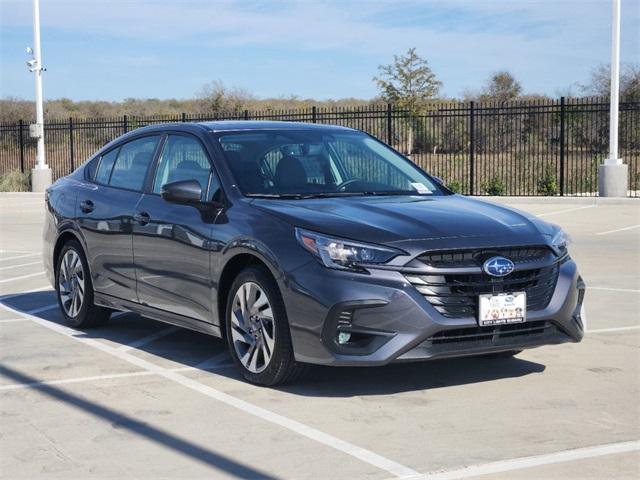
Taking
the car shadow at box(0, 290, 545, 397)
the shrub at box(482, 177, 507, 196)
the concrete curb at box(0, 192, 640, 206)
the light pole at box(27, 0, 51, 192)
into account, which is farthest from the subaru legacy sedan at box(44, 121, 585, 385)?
the light pole at box(27, 0, 51, 192)

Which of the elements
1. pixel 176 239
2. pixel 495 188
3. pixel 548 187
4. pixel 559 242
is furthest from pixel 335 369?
A: pixel 495 188

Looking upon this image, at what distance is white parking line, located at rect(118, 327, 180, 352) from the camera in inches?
323

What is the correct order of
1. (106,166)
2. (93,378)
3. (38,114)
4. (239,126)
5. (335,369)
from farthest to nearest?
(38,114)
(106,166)
(239,126)
(335,369)
(93,378)

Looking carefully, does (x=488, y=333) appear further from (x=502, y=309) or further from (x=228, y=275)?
(x=228, y=275)

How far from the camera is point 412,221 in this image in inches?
255

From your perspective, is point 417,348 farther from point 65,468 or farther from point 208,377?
point 65,468

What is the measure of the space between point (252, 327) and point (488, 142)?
30419 millimetres

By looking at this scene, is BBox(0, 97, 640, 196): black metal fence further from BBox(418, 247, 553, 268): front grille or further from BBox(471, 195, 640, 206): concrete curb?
BBox(418, 247, 553, 268): front grille

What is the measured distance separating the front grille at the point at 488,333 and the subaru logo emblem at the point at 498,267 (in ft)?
1.06

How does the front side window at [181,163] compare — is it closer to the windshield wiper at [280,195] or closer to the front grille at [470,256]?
the windshield wiper at [280,195]

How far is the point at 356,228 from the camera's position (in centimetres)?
630

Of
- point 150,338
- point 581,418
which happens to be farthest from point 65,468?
point 150,338

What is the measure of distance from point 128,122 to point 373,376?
86.2ft

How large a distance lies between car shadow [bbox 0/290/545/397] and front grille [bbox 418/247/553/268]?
919mm
